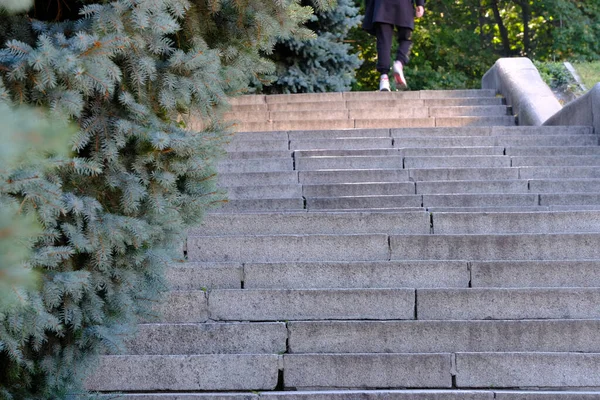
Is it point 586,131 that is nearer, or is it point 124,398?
point 124,398

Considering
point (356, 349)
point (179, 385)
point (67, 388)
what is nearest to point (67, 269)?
point (67, 388)

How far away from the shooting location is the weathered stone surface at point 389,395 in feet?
13.7

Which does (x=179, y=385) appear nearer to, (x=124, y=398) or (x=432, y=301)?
(x=124, y=398)

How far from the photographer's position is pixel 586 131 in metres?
8.11

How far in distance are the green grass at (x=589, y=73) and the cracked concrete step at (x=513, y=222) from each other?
6624 millimetres

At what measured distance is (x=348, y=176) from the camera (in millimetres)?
6824

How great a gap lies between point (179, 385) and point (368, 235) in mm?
1601

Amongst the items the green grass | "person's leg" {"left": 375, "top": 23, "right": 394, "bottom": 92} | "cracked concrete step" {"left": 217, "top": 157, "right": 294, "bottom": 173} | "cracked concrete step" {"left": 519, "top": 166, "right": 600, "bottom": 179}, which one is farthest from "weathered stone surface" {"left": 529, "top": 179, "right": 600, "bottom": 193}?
the green grass

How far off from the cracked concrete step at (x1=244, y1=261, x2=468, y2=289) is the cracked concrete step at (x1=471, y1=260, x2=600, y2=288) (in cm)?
11

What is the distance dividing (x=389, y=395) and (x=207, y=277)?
1.44 m

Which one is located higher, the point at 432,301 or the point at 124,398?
the point at 432,301

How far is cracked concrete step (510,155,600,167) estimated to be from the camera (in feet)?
23.7

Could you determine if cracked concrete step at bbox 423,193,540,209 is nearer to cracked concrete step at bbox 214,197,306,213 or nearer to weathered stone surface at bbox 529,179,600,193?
weathered stone surface at bbox 529,179,600,193

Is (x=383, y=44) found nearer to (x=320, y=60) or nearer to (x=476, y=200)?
(x=320, y=60)
